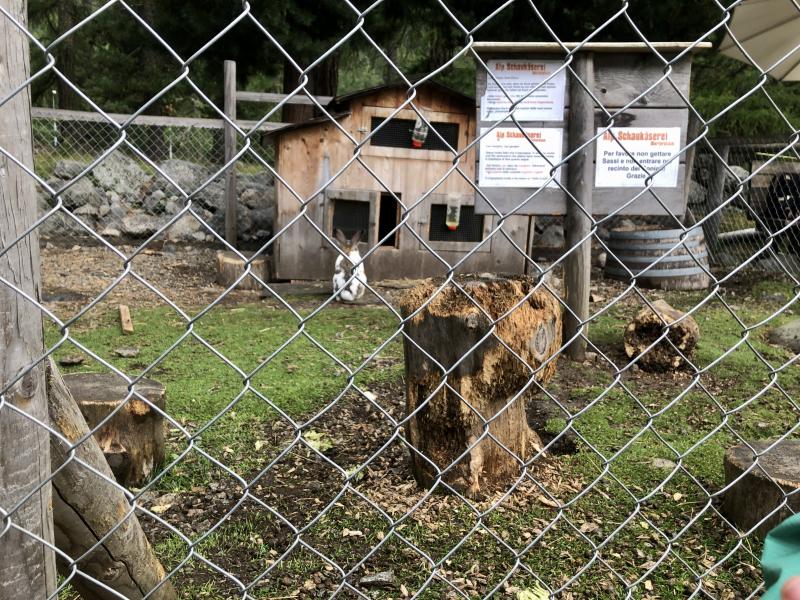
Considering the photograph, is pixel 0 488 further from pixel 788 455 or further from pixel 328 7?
pixel 328 7

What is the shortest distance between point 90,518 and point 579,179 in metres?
3.16

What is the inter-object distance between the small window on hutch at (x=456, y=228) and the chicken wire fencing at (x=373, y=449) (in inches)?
94.6

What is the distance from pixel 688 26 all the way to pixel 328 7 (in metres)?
4.19

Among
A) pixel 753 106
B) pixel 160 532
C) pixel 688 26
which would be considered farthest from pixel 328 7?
pixel 160 532

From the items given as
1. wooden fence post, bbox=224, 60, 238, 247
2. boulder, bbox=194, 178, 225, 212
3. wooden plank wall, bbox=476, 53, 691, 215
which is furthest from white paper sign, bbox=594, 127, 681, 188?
boulder, bbox=194, 178, 225, 212

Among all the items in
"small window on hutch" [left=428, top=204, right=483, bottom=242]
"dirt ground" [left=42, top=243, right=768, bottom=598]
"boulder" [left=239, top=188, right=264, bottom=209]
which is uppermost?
"boulder" [left=239, top=188, right=264, bottom=209]

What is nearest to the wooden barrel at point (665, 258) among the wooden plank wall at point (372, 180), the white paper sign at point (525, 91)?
the wooden plank wall at point (372, 180)

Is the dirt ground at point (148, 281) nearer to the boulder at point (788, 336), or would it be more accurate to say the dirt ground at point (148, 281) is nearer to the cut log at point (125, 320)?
the cut log at point (125, 320)

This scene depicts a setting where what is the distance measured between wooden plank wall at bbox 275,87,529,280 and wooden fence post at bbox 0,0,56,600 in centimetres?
616

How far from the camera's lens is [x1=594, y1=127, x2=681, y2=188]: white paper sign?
3.33 meters

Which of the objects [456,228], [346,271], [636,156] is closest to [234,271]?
[346,271]

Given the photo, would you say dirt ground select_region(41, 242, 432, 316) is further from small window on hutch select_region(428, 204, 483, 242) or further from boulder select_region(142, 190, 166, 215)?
boulder select_region(142, 190, 166, 215)

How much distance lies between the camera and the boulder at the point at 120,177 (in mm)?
9625

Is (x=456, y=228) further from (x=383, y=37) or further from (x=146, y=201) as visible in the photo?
(x=146, y=201)
